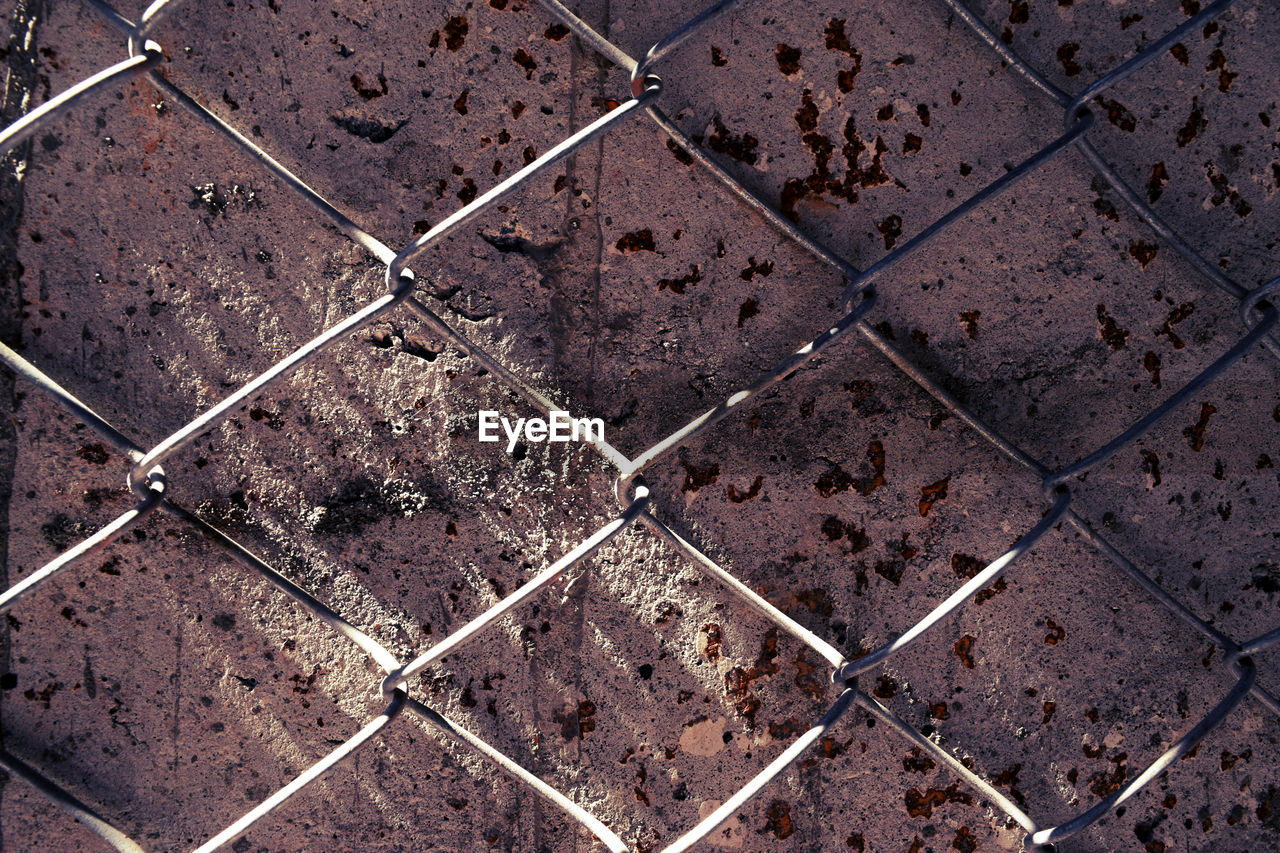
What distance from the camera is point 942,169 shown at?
35.2 inches

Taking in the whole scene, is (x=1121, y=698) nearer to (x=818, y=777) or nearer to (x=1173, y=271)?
(x=818, y=777)

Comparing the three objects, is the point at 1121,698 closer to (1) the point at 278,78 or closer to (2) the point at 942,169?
(2) the point at 942,169

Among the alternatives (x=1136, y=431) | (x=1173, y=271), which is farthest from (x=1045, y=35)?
(x=1136, y=431)

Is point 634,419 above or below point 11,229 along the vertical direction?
below

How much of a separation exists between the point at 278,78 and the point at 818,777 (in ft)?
3.16

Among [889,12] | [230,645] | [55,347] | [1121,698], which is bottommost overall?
[1121,698]

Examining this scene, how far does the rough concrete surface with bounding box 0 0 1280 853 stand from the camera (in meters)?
0.88

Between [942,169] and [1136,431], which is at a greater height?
[942,169]

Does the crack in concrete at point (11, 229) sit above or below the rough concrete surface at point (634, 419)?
above

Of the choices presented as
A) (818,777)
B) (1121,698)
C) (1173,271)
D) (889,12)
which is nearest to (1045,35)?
(889,12)

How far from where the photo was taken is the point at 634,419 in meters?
0.91

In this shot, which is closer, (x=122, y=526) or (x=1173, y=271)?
(x=122, y=526)

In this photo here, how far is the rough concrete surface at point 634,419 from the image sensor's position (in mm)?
875

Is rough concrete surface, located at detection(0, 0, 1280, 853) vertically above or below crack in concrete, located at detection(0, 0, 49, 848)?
below
